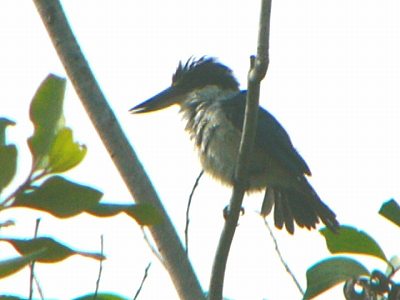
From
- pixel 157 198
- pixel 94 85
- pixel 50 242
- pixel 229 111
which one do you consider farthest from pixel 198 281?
pixel 229 111

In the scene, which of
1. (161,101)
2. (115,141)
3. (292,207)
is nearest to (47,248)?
(115,141)

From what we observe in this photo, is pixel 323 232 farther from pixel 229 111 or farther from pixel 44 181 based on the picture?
pixel 229 111

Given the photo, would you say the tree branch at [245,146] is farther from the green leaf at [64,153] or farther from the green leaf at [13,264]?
the green leaf at [13,264]

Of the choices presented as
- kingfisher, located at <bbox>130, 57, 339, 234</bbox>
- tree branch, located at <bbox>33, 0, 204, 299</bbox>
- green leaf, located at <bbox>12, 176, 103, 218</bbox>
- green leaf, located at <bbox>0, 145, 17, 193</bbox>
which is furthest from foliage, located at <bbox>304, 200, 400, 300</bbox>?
kingfisher, located at <bbox>130, 57, 339, 234</bbox>

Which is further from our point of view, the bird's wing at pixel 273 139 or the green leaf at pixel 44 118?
the bird's wing at pixel 273 139

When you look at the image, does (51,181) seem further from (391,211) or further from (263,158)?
(263,158)

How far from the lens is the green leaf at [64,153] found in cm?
122

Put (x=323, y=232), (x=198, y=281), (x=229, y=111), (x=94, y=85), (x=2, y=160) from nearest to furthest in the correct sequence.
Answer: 1. (x=2, y=160)
2. (x=323, y=232)
3. (x=198, y=281)
4. (x=94, y=85)
5. (x=229, y=111)

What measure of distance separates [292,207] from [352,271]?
11.1 ft

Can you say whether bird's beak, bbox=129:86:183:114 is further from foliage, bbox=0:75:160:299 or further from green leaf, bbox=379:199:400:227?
foliage, bbox=0:75:160:299

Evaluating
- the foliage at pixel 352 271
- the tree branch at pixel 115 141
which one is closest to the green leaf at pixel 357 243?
the foliage at pixel 352 271

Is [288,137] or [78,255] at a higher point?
[288,137]

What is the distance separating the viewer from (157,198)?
2.25 m

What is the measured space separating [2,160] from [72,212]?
0.12 m
